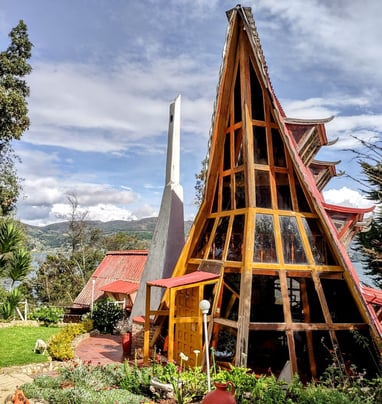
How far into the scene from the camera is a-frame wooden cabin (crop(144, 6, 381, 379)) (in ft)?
30.4

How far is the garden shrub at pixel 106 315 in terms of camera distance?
16.5 m

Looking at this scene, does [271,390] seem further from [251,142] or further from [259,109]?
[259,109]

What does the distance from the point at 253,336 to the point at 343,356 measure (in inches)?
109

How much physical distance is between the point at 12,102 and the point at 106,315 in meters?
12.8

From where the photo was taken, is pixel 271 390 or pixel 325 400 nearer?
pixel 325 400

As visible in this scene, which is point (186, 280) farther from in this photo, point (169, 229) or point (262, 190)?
point (169, 229)

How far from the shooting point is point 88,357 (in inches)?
470

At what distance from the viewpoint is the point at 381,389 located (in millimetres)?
6395

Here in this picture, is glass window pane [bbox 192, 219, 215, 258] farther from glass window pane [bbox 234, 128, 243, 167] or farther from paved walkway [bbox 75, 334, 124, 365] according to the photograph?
paved walkway [bbox 75, 334, 124, 365]

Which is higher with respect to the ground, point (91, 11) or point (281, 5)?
point (91, 11)

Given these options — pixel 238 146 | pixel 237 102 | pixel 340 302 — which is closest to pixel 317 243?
pixel 340 302

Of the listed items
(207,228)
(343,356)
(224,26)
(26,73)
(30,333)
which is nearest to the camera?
(343,356)

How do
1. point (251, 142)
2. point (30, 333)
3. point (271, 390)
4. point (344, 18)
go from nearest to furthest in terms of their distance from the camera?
point (344, 18) < point (271, 390) < point (251, 142) < point (30, 333)

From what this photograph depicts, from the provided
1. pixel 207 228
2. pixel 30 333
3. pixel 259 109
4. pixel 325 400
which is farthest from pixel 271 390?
pixel 30 333
